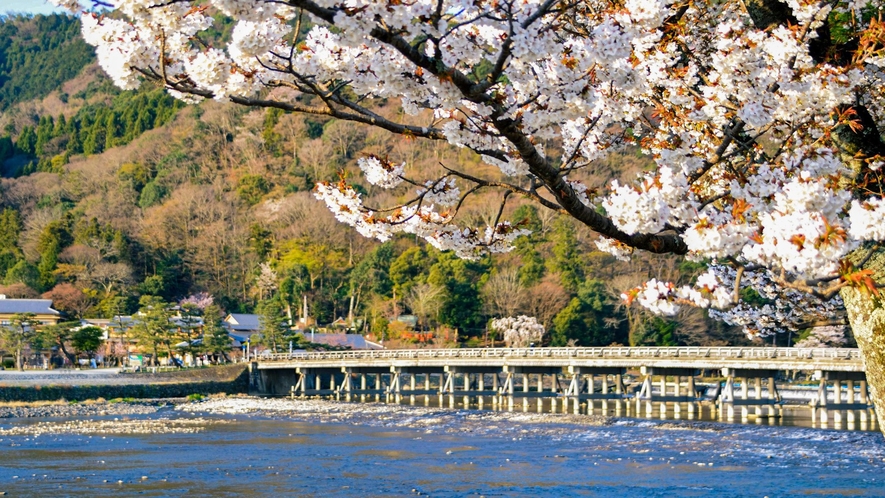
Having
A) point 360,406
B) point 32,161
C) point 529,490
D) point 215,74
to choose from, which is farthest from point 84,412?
point 32,161

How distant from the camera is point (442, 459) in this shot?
18438 mm

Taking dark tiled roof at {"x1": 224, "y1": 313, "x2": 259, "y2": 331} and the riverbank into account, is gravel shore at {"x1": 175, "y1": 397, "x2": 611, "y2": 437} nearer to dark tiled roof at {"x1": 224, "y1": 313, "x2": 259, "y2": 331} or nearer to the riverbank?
the riverbank

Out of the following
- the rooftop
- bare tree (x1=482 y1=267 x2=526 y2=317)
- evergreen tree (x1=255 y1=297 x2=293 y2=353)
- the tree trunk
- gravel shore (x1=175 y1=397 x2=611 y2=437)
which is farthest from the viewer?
the rooftop

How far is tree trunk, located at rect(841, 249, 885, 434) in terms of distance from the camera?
438cm

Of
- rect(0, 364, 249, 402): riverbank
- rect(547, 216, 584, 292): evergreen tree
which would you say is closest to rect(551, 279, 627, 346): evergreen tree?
rect(547, 216, 584, 292): evergreen tree

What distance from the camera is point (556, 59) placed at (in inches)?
162

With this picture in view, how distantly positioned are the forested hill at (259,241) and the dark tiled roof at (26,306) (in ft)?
9.60

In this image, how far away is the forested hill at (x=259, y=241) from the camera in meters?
45.2

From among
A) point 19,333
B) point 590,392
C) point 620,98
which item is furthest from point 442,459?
point 19,333

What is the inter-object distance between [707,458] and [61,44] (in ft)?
302

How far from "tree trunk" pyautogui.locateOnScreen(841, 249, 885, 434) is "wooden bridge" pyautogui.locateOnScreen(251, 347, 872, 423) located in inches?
854

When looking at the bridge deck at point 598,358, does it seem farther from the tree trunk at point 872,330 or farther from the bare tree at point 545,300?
the tree trunk at point 872,330

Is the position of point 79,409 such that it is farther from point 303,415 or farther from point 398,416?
point 398,416

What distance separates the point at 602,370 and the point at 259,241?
26.7m
